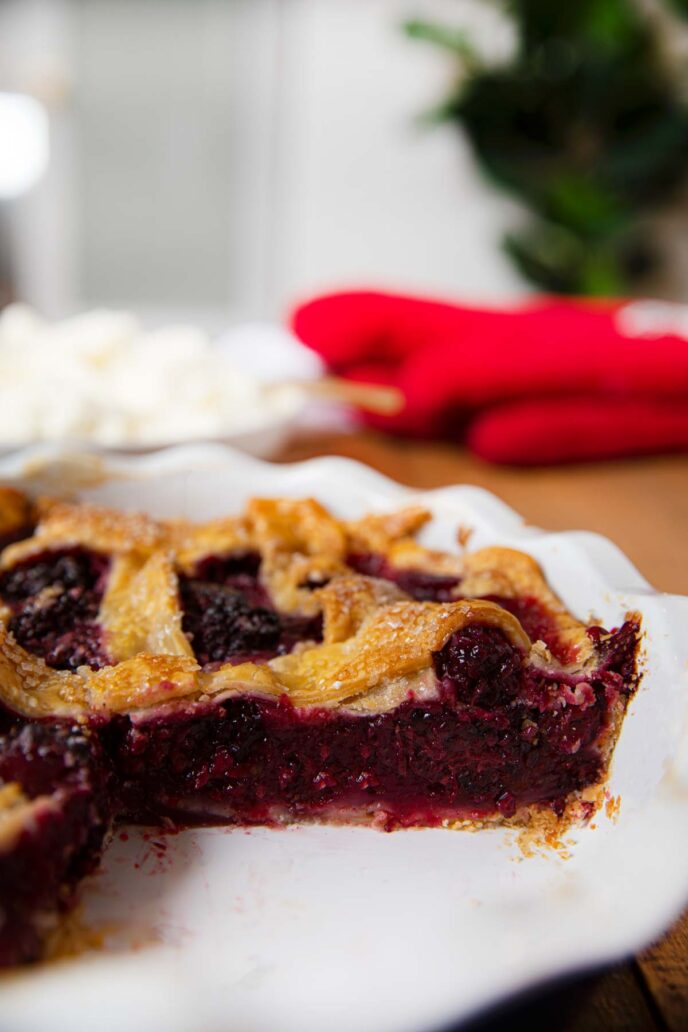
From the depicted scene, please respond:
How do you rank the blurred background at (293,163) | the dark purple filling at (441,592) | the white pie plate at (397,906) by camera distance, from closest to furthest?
the white pie plate at (397,906) → the dark purple filling at (441,592) → the blurred background at (293,163)

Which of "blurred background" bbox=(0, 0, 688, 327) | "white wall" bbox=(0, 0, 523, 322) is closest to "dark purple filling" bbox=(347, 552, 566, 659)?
"blurred background" bbox=(0, 0, 688, 327)

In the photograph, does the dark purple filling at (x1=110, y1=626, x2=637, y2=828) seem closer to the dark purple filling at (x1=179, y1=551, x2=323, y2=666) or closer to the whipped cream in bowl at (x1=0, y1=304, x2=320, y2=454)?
the dark purple filling at (x1=179, y1=551, x2=323, y2=666)

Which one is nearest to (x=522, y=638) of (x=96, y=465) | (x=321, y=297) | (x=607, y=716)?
(x=607, y=716)

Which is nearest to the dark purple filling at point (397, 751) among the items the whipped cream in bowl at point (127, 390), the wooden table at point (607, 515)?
the wooden table at point (607, 515)

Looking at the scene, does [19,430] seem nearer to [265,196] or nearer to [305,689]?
[305,689]

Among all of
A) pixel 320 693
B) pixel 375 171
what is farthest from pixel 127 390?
pixel 375 171

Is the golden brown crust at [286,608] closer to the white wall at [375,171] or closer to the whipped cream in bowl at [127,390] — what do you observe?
the whipped cream in bowl at [127,390]
